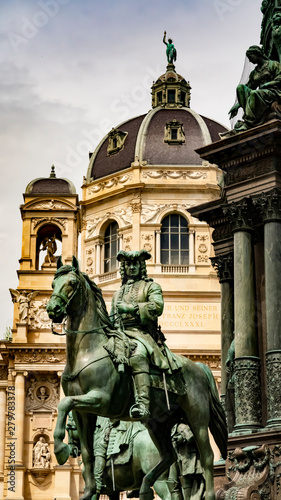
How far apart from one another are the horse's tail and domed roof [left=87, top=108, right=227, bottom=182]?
165ft

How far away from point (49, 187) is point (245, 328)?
46.3 meters

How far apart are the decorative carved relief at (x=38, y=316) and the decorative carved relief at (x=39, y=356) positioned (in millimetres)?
2066

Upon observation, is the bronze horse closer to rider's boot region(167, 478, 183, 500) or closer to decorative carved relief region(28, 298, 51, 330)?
rider's boot region(167, 478, 183, 500)

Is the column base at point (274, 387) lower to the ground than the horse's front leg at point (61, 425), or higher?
higher

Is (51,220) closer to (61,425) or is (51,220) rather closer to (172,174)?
(172,174)

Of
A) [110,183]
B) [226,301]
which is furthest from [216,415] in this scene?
[110,183]

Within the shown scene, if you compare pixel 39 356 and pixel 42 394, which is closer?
pixel 39 356

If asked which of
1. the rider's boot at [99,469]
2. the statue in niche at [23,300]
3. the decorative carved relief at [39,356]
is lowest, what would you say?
the rider's boot at [99,469]

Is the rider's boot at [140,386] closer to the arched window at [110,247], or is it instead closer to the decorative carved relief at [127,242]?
the decorative carved relief at [127,242]

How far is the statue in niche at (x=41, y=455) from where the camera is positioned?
56.3 metres

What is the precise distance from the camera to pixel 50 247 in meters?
63.2

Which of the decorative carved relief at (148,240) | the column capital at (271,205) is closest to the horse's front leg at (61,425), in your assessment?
the column capital at (271,205)

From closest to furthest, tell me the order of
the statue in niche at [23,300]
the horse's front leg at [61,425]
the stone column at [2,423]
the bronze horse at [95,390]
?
the horse's front leg at [61,425]
the bronze horse at [95,390]
the stone column at [2,423]
the statue in niche at [23,300]

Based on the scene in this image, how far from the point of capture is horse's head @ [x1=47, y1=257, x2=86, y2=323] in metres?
11.9
